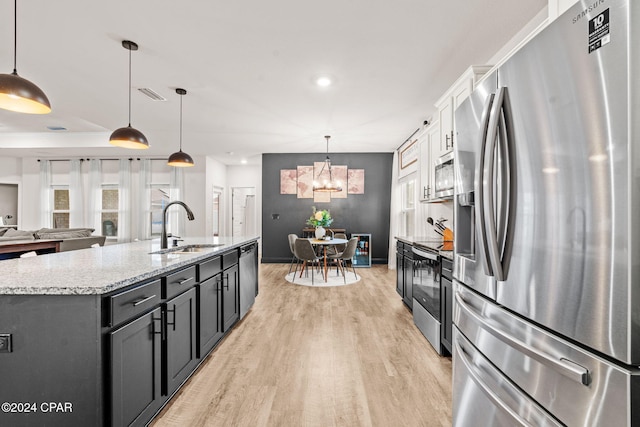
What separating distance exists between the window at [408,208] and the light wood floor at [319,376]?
9.05 feet

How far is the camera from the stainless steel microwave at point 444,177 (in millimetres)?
2986

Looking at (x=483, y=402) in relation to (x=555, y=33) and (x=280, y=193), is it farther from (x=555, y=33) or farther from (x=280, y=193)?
(x=280, y=193)

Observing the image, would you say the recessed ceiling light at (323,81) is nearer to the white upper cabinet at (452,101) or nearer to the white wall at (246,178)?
the white upper cabinet at (452,101)

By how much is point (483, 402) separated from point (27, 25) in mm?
3899

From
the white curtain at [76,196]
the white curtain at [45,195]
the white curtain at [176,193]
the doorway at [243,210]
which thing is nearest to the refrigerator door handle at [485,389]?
the white curtain at [176,193]

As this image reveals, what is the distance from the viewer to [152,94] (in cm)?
402

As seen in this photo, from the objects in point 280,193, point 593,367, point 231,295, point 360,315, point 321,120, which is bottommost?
point 360,315

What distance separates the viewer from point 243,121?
16.9ft

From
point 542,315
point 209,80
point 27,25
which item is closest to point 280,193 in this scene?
point 209,80

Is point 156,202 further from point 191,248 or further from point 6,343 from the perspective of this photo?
point 6,343

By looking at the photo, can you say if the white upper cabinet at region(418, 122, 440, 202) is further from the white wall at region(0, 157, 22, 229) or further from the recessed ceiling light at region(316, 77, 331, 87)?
the white wall at region(0, 157, 22, 229)

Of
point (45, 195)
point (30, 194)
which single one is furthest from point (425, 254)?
point (30, 194)

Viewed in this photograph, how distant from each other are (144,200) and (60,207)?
2189mm

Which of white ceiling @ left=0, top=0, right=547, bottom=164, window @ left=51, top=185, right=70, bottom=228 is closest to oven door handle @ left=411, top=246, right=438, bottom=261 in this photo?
white ceiling @ left=0, top=0, right=547, bottom=164
